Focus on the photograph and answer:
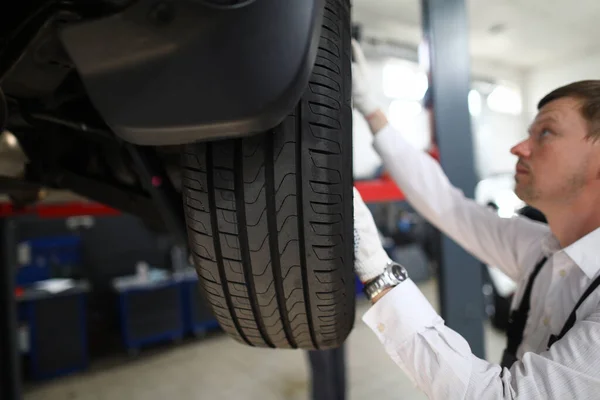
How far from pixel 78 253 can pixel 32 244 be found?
13.8 inches

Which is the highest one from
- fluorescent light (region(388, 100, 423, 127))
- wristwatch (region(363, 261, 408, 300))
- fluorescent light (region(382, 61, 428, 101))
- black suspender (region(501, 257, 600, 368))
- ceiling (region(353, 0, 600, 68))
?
ceiling (region(353, 0, 600, 68))

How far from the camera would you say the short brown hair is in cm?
68

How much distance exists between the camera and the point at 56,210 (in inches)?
61.1

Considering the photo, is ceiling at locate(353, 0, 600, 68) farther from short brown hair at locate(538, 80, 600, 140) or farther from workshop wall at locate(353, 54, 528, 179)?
short brown hair at locate(538, 80, 600, 140)

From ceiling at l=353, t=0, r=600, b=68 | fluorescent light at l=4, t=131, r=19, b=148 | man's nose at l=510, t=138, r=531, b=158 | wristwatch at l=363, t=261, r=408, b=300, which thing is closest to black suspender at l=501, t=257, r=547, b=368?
man's nose at l=510, t=138, r=531, b=158

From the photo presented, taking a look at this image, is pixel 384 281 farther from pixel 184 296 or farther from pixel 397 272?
pixel 184 296

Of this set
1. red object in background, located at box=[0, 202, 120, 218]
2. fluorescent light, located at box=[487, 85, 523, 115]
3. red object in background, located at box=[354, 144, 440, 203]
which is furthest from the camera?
fluorescent light, located at box=[487, 85, 523, 115]

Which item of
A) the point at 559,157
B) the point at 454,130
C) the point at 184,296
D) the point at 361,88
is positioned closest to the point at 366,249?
the point at 559,157

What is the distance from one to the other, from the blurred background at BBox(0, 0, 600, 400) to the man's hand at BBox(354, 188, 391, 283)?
2.23 feet

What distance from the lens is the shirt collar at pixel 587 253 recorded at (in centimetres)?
68

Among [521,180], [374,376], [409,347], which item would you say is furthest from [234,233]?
[374,376]

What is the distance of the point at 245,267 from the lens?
518mm

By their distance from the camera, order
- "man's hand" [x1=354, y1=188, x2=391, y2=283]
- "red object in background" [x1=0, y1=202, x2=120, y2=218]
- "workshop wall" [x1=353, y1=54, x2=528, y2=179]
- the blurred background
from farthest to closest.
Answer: "workshop wall" [x1=353, y1=54, x2=528, y2=179], the blurred background, "red object in background" [x1=0, y1=202, x2=120, y2=218], "man's hand" [x1=354, y1=188, x2=391, y2=283]

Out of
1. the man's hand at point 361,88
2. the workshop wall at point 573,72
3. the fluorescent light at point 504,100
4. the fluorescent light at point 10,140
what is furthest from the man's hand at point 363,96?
the fluorescent light at point 504,100
